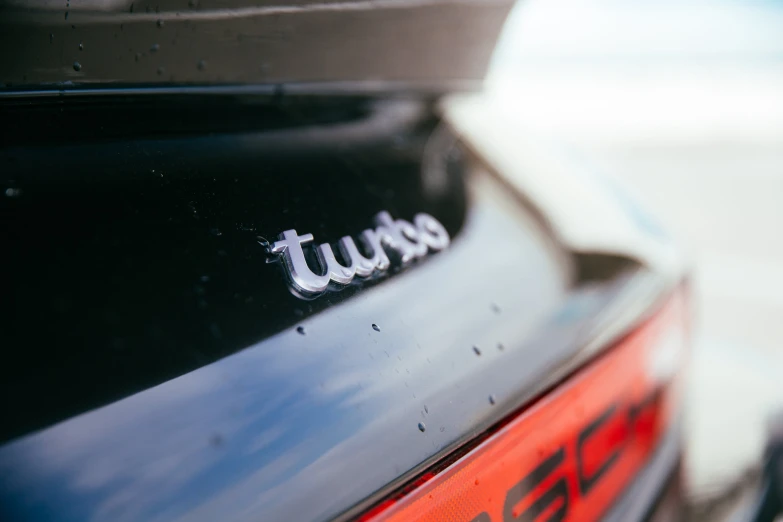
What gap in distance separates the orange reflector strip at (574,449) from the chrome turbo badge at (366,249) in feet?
0.95

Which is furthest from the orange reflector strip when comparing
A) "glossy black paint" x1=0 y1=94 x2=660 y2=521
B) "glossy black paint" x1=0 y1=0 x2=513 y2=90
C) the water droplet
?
"glossy black paint" x1=0 y1=0 x2=513 y2=90

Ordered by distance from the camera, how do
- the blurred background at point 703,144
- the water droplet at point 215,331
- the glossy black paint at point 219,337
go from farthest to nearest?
the blurred background at point 703,144 < the water droplet at point 215,331 < the glossy black paint at point 219,337

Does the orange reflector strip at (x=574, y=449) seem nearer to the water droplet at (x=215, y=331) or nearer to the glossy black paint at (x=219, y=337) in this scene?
Result: the glossy black paint at (x=219, y=337)

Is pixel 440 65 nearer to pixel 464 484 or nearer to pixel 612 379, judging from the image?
pixel 612 379

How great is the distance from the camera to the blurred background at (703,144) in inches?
66.1

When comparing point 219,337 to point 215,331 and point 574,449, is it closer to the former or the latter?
point 215,331

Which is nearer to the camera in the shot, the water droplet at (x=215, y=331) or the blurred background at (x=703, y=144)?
the water droplet at (x=215, y=331)

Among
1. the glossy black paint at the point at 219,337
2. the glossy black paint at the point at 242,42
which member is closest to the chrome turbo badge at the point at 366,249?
the glossy black paint at the point at 219,337

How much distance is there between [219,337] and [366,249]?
0.90 feet

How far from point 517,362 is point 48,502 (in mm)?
687

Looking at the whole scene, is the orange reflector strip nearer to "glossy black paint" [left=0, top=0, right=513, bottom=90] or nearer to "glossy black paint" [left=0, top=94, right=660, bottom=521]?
"glossy black paint" [left=0, top=94, right=660, bottom=521]

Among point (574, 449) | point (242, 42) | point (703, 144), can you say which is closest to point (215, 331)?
point (242, 42)

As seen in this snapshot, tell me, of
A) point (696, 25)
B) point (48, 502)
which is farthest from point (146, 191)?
point (696, 25)

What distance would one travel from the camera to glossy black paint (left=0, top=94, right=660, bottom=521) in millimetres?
675
